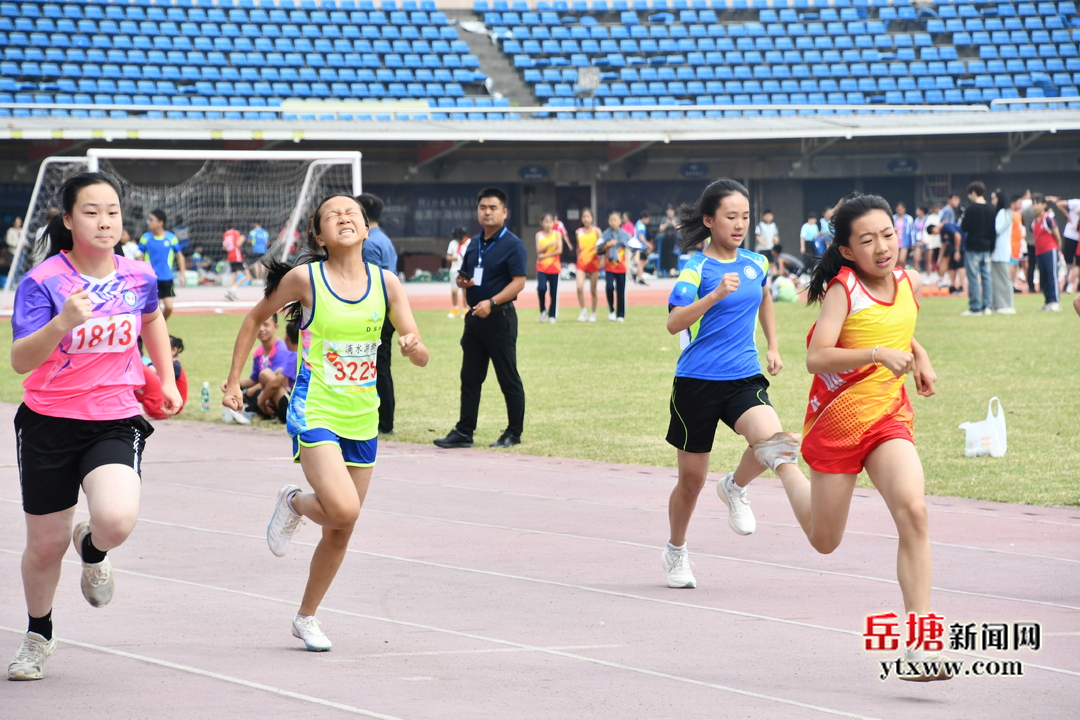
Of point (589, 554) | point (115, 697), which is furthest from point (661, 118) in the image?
point (115, 697)

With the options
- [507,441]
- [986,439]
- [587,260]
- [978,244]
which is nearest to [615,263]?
[587,260]

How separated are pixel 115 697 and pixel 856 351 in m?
2.79

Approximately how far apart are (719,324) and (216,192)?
2807 cm

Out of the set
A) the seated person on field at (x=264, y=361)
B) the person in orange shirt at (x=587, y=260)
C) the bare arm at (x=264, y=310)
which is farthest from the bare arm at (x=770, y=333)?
the person in orange shirt at (x=587, y=260)

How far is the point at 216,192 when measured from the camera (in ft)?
106

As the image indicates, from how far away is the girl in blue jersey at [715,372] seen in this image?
5809mm

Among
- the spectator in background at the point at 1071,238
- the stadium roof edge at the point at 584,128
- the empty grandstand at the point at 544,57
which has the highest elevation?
the empty grandstand at the point at 544,57

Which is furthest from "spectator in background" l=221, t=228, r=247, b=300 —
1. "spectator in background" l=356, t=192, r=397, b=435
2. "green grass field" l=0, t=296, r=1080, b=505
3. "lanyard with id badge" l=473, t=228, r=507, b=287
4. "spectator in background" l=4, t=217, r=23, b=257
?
"lanyard with id badge" l=473, t=228, r=507, b=287

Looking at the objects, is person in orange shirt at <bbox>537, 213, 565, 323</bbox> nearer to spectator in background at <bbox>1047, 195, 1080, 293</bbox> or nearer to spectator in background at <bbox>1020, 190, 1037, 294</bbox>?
spectator in background at <bbox>1047, 195, 1080, 293</bbox>

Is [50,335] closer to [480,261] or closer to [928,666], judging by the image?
[928,666]

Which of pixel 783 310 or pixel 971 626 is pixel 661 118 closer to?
pixel 783 310

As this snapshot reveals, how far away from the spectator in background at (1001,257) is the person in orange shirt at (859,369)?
660 inches

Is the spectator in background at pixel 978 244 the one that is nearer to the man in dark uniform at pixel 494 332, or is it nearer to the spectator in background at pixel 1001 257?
the spectator in background at pixel 1001 257

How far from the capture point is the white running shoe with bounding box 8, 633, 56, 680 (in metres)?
4.45
